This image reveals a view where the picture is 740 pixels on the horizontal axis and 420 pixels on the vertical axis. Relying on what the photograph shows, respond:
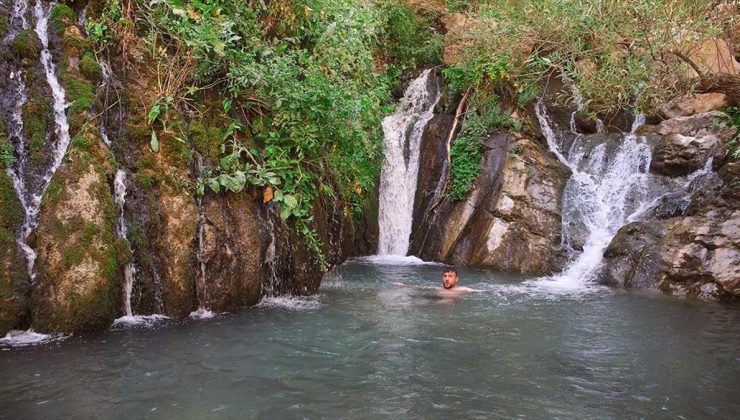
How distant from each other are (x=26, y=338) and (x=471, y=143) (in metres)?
11.1

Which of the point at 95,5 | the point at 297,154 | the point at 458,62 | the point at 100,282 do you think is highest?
the point at 458,62

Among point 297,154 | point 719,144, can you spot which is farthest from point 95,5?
point 719,144

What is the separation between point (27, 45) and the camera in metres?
6.93

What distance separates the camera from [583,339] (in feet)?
21.8

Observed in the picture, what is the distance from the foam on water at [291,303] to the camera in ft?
25.0

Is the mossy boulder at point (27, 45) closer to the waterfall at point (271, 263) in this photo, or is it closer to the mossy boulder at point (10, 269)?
the mossy boulder at point (10, 269)

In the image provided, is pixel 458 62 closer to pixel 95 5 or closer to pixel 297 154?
pixel 297 154

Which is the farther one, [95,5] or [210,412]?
[95,5]

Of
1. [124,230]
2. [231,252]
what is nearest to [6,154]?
[124,230]

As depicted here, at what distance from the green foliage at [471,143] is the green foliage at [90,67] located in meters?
9.03

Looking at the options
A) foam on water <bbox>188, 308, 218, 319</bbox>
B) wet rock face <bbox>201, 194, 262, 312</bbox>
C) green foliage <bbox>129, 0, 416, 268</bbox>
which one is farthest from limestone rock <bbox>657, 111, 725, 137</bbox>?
foam on water <bbox>188, 308, 218, 319</bbox>

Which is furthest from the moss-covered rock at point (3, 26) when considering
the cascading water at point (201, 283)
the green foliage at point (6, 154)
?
the cascading water at point (201, 283)

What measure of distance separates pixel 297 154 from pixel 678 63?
16.6ft

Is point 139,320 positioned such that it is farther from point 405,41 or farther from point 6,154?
point 405,41
